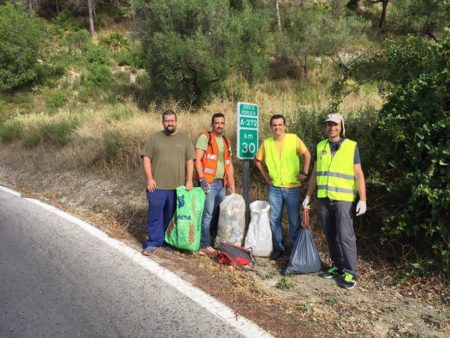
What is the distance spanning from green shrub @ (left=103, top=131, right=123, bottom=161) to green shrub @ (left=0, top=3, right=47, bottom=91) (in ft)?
75.2

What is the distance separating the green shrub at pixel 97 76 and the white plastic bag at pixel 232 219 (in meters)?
25.2

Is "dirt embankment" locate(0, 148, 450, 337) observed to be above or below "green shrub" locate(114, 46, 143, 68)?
below

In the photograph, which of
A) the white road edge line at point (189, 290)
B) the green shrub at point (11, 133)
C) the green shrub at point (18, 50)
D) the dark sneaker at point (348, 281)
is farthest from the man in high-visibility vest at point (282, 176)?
the green shrub at point (18, 50)

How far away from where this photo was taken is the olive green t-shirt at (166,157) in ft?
16.5

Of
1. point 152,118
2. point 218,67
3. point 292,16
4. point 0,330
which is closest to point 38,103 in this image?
point 218,67

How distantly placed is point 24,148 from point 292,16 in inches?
800

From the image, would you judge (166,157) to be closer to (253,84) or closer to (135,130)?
(135,130)

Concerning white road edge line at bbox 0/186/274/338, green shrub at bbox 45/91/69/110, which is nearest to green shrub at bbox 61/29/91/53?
green shrub at bbox 45/91/69/110

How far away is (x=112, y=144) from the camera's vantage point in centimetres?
948

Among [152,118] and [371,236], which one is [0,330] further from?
[152,118]

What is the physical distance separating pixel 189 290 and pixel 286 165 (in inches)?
75.3

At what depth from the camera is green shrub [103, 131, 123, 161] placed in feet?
30.9

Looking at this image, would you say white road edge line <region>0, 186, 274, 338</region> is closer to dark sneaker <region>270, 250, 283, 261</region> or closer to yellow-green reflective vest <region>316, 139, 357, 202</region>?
dark sneaker <region>270, 250, 283, 261</region>

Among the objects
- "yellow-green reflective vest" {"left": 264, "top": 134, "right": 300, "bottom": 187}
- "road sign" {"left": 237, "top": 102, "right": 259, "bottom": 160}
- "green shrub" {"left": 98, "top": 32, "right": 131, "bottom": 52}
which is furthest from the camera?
"green shrub" {"left": 98, "top": 32, "right": 131, "bottom": 52}
